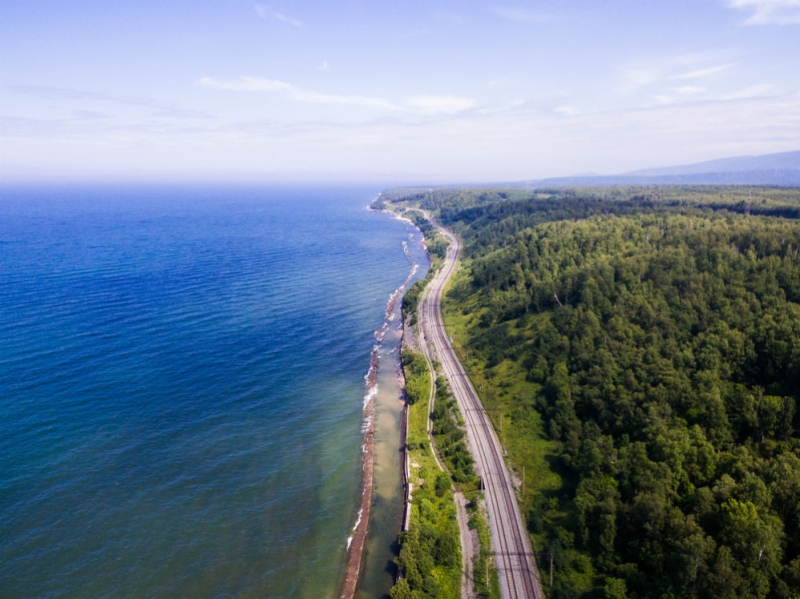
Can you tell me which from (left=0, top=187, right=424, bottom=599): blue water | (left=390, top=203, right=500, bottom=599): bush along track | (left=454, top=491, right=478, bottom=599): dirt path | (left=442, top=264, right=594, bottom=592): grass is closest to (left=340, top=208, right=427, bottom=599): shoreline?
(left=0, top=187, right=424, bottom=599): blue water

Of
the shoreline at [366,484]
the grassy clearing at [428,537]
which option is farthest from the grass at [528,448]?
the shoreline at [366,484]

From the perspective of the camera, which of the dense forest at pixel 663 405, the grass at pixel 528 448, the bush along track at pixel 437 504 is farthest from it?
the grass at pixel 528 448

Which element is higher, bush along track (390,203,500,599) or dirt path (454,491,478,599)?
bush along track (390,203,500,599)

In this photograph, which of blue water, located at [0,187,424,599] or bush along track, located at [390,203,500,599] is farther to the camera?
blue water, located at [0,187,424,599]

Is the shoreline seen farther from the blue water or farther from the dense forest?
the dense forest

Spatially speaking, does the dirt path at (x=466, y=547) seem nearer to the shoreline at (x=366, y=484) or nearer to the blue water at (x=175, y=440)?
the shoreline at (x=366, y=484)
